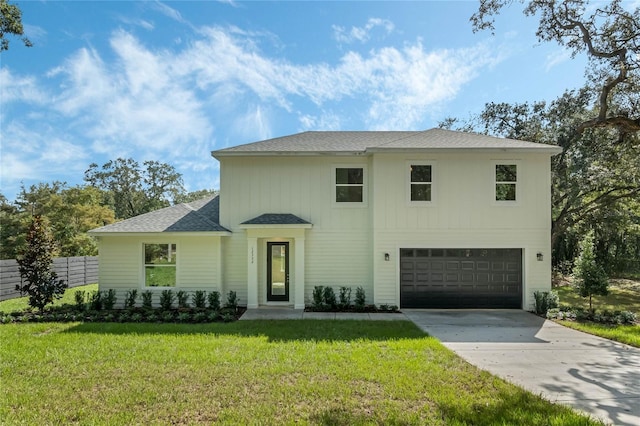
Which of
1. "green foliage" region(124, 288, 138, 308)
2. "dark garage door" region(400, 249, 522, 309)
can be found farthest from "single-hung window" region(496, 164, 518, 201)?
"green foliage" region(124, 288, 138, 308)

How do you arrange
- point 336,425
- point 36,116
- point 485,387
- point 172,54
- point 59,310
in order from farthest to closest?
1. point 36,116
2. point 172,54
3. point 59,310
4. point 485,387
5. point 336,425

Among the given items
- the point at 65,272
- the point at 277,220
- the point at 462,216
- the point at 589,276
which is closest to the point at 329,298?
the point at 277,220

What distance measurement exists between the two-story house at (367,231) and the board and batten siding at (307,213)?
35 mm

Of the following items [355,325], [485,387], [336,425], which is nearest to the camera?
[336,425]

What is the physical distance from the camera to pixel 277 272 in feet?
38.7

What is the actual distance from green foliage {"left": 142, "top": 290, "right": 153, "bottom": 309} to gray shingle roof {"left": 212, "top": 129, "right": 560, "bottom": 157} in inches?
198

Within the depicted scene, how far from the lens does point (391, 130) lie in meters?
14.5

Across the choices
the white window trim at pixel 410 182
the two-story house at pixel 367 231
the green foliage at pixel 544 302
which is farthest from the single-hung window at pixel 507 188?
the green foliage at pixel 544 302

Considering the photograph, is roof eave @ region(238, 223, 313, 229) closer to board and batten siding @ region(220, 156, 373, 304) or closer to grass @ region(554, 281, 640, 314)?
board and batten siding @ region(220, 156, 373, 304)

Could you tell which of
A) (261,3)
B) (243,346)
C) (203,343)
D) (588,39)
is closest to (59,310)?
(203,343)

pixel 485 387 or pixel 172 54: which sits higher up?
pixel 172 54

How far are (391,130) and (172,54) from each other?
885 cm

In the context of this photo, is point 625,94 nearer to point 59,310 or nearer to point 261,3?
point 261,3

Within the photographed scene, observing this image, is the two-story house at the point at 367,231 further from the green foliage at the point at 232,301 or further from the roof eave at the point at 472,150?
the green foliage at the point at 232,301
